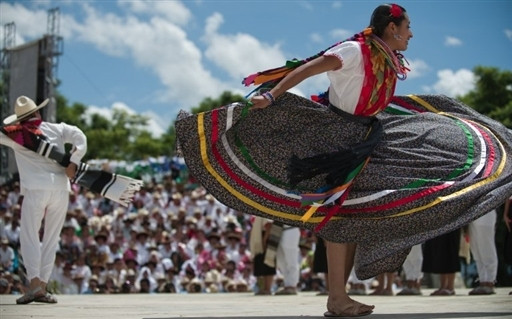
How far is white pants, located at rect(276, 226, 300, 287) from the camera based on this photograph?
10758 millimetres

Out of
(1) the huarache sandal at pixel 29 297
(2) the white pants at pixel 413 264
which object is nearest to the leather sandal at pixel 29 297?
(1) the huarache sandal at pixel 29 297

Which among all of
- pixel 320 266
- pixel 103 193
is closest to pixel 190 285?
pixel 320 266

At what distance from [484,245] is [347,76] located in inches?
216

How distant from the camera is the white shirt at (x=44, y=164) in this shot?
279 inches

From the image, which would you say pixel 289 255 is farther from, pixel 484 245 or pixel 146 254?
pixel 146 254

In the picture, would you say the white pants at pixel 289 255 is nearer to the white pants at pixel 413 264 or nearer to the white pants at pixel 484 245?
the white pants at pixel 413 264

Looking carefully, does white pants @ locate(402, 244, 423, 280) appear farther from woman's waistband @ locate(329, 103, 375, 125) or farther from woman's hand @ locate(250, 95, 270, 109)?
woman's hand @ locate(250, 95, 270, 109)

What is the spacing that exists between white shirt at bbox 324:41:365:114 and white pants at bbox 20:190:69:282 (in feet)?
10.9

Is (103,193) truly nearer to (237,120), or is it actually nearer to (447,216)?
(237,120)

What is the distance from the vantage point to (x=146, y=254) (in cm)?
1440

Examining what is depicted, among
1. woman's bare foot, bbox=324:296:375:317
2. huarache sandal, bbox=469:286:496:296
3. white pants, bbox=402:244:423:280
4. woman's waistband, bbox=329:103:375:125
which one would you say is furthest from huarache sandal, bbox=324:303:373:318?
white pants, bbox=402:244:423:280

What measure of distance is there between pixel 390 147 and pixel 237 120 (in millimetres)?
925

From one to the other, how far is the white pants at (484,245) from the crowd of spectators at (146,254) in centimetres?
451

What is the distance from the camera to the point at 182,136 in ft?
15.9
